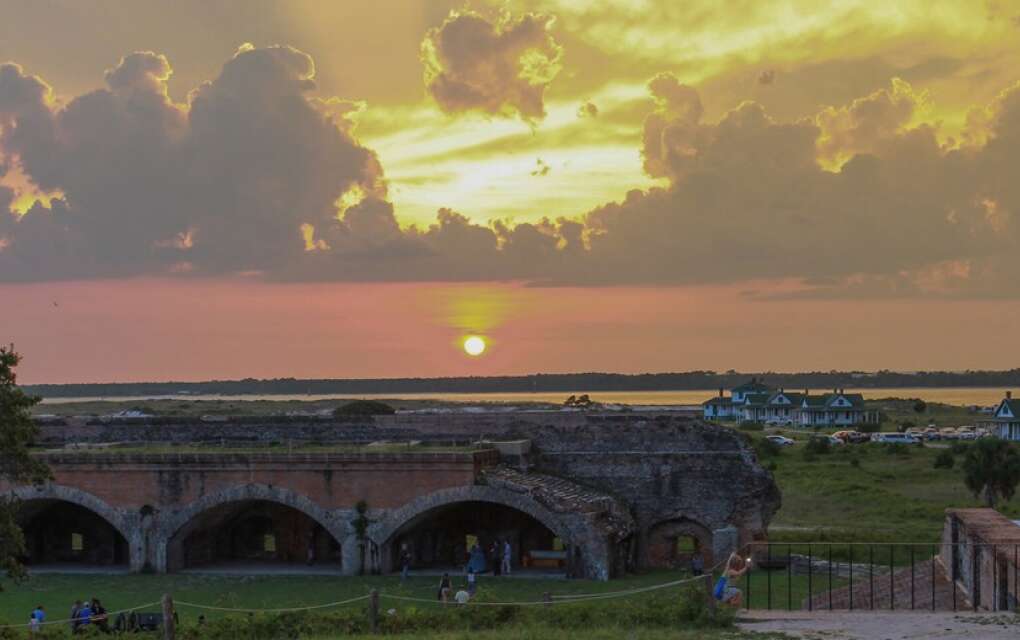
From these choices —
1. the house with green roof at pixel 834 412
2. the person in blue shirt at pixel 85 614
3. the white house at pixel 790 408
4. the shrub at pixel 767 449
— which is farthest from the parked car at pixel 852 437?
the person in blue shirt at pixel 85 614

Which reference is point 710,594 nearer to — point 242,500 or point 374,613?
point 374,613

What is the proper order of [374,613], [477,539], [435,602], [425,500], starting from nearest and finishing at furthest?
1. [374,613]
2. [435,602]
3. [425,500]
4. [477,539]

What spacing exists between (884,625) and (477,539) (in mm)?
18761

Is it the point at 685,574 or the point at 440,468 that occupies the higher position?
the point at 440,468

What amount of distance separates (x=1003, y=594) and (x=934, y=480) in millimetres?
40047

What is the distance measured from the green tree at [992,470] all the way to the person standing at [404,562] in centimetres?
2533

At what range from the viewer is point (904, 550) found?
34.5 meters

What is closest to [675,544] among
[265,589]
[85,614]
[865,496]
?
[265,589]

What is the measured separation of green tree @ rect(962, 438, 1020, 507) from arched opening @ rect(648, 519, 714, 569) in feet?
62.7

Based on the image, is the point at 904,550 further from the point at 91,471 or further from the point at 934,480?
the point at 934,480

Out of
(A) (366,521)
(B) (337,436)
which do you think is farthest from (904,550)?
(B) (337,436)

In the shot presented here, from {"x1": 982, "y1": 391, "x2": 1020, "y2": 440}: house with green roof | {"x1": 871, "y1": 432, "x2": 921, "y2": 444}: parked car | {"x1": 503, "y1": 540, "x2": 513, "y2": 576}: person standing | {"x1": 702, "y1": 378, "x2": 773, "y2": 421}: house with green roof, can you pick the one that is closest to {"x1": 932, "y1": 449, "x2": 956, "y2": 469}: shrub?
{"x1": 871, "y1": 432, "x2": 921, "y2": 444}: parked car

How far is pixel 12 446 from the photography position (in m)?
23.3

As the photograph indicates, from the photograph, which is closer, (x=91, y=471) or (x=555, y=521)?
(x=555, y=521)
